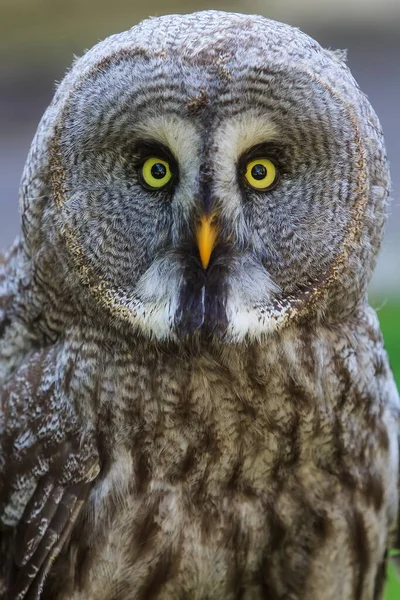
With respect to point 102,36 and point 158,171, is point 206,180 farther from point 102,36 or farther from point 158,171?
point 102,36

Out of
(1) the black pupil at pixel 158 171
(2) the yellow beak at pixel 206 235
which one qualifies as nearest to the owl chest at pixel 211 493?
(2) the yellow beak at pixel 206 235

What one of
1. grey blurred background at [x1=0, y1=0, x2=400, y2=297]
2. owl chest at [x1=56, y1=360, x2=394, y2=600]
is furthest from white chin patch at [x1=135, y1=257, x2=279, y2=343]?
grey blurred background at [x1=0, y1=0, x2=400, y2=297]

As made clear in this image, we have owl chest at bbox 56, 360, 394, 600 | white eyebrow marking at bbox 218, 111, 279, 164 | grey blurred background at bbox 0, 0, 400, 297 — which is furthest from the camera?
grey blurred background at bbox 0, 0, 400, 297

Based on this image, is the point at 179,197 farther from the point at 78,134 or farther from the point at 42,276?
the point at 42,276

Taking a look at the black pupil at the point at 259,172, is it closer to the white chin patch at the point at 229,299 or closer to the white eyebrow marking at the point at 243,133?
the white eyebrow marking at the point at 243,133

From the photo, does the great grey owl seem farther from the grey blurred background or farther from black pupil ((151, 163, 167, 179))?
the grey blurred background

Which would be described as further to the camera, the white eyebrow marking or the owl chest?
the owl chest

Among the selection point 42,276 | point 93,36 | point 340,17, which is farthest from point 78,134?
point 340,17

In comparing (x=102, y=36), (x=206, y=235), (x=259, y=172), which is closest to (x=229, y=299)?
(x=206, y=235)
